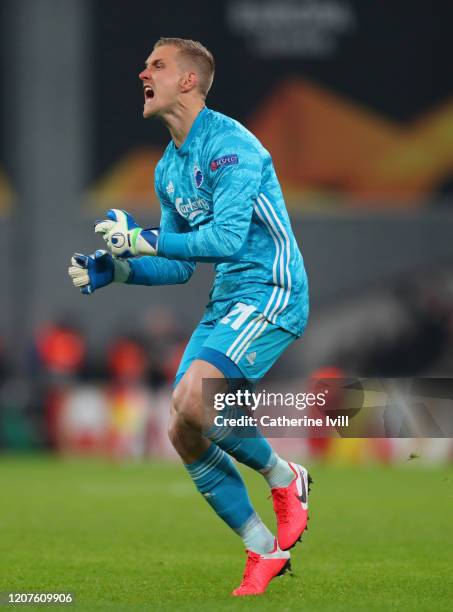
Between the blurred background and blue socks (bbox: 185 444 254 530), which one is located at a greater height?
the blurred background

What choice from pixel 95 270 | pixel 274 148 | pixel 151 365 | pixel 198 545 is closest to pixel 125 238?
pixel 95 270

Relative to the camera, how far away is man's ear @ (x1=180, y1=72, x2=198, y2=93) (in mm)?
6266

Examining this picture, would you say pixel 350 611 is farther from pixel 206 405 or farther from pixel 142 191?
pixel 142 191

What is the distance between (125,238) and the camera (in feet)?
19.4

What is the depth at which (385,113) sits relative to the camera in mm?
21859

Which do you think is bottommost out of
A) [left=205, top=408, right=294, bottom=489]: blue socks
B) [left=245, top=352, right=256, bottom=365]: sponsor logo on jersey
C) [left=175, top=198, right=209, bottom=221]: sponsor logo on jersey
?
[left=205, top=408, right=294, bottom=489]: blue socks

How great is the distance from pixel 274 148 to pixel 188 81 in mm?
15123

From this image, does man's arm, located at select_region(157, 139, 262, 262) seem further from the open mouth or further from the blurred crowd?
the blurred crowd

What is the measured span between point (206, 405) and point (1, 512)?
15.0ft

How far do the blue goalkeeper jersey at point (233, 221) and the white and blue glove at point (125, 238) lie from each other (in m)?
0.06

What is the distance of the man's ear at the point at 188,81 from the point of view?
6266mm

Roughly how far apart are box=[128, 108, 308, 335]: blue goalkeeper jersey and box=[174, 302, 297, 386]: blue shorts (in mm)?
49

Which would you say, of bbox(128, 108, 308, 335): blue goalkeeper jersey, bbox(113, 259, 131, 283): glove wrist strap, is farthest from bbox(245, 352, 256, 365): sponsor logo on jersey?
bbox(113, 259, 131, 283): glove wrist strap

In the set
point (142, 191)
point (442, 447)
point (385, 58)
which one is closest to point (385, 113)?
point (385, 58)
